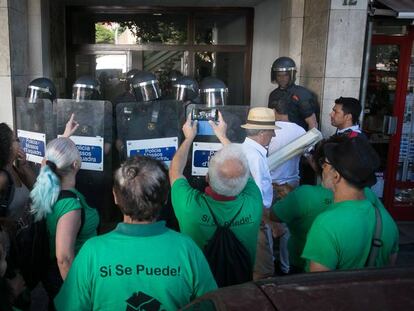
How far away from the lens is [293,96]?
17.0 ft

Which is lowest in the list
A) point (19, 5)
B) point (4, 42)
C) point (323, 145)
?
point (323, 145)

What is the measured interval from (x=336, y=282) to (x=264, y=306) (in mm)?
274

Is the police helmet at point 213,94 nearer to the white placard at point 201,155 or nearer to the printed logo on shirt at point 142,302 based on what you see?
the white placard at point 201,155

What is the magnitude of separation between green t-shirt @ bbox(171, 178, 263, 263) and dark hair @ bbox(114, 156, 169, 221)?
43 cm

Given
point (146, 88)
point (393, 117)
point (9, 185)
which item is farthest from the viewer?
point (393, 117)

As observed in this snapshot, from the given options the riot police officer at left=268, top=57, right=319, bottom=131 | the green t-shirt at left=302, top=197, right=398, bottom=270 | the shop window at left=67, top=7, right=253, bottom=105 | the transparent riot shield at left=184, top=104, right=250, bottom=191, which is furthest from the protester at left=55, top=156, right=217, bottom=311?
the shop window at left=67, top=7, right=253, bottom=105

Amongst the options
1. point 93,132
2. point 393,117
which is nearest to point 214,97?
point 93,132

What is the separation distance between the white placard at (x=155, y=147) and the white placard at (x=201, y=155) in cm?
21

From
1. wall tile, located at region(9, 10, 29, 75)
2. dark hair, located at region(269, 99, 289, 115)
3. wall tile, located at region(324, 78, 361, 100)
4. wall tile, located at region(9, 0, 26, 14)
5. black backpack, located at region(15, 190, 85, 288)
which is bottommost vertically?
black backpack, located at region(15, 190, 85, 288)

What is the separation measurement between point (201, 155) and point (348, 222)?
1.98 meters

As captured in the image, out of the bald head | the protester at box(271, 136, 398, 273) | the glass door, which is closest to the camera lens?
the bald head

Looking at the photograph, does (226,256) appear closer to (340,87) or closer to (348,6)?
(340,87)

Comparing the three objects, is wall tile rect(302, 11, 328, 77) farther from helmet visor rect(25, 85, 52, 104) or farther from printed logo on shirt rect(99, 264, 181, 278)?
printed logo on shirt rect(99, 264, 181, 278)

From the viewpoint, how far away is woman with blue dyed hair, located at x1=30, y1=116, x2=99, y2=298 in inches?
96.1
